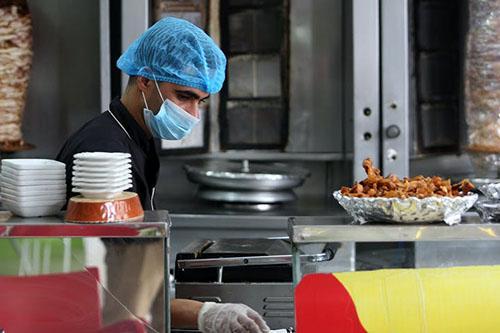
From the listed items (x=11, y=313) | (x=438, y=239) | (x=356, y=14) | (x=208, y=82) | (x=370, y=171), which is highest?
(x=356, y=14)

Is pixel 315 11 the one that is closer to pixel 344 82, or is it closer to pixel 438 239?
pixel 344 82

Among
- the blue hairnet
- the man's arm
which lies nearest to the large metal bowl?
the blue hairnet

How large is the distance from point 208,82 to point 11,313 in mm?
1024

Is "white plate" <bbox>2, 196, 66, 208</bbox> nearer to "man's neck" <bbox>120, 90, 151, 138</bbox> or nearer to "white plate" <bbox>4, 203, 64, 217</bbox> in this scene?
"white plate" <bbox>4, 203, 64, 217</bbox>

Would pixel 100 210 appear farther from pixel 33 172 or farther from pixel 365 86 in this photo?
pixel 365 86

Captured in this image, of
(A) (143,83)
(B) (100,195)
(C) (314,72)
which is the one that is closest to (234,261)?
(B) (100,195)

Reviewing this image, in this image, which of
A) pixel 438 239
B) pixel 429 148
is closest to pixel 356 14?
pixel 429 148

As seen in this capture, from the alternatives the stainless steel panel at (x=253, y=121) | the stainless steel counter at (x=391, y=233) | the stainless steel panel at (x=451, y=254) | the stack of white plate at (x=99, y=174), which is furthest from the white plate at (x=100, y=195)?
the stainless steel panel at (x=253, y=121)

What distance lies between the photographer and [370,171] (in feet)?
5.19

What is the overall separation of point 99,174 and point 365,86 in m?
1.83

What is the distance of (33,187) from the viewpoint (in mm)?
1475

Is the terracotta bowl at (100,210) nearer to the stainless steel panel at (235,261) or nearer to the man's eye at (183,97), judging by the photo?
the stainless steel panel at (235,261)

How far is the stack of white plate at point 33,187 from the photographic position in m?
1.46

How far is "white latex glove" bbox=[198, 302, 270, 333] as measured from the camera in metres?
1.63
